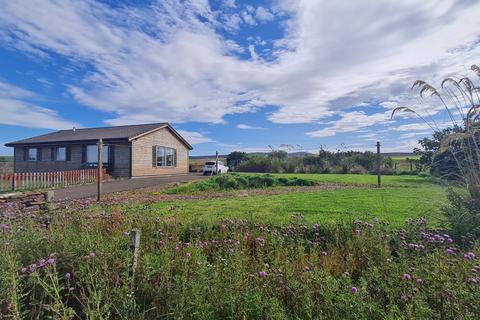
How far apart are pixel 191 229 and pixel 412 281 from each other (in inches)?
111

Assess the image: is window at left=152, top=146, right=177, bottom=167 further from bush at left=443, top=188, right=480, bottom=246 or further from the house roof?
bush at left=443, top=188, right=480, bottom=246

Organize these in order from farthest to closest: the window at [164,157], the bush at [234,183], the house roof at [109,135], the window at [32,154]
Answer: the window at [32,154] < the window at [164,157] < the house roof at [109,135] < the bush at [234,183]

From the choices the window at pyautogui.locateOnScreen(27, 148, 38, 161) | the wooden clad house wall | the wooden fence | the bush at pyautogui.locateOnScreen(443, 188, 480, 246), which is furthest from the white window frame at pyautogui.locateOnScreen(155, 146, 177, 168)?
the bush at pyautogui.locateOnScreen(443, 188, 480, 246)

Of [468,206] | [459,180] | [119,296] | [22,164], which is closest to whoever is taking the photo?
[119,296]

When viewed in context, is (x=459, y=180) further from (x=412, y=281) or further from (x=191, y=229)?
(x=191, y=229)

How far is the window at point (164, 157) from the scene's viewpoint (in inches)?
1014

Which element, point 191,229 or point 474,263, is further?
point 191,229

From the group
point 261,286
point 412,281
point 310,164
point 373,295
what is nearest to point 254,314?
point 261,286

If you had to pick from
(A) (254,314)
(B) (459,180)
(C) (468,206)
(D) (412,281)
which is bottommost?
(A) (254,314)

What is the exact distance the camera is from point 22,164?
27.3 meters

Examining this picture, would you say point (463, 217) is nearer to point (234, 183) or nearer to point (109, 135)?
point (234, 183)

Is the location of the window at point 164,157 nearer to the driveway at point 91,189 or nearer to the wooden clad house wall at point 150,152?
the wooden clad house wall at point 150,152

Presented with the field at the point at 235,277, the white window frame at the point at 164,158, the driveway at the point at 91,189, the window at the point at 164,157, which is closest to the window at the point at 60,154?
the window at the point at 164,157

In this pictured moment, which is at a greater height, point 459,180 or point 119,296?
point 459,180
